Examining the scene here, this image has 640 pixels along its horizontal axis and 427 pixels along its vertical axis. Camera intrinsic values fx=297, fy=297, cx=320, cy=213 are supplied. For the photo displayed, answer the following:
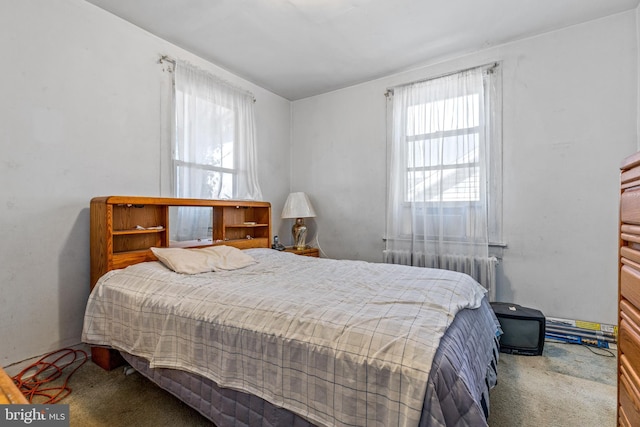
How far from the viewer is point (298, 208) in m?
3.66

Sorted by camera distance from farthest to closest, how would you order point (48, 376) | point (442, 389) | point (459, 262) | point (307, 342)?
point (459, 262), point (48, 376), point (307, 342), point (442, 389)

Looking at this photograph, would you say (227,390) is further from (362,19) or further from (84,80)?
(362,19)

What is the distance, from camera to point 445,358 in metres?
0.96

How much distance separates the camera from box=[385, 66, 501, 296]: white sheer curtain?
2.83m

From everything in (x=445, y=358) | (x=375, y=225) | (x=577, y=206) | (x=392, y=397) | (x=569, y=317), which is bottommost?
(x=569, y=317)

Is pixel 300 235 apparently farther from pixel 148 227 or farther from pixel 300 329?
pixel 300 329

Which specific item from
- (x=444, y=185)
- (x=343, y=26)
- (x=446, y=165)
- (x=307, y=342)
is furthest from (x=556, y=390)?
(x=343, y=26)

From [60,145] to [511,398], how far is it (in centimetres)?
331

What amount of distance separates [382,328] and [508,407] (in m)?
1.14

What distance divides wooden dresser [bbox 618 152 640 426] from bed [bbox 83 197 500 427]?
43cm

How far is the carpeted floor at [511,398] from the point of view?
4.94 ft

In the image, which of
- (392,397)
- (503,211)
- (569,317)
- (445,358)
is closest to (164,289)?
(392,397)

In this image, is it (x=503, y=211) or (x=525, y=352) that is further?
(x=503, y=211)

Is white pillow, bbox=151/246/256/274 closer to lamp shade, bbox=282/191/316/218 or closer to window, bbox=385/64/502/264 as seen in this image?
lamp shade, bbox=282/191/316/218
